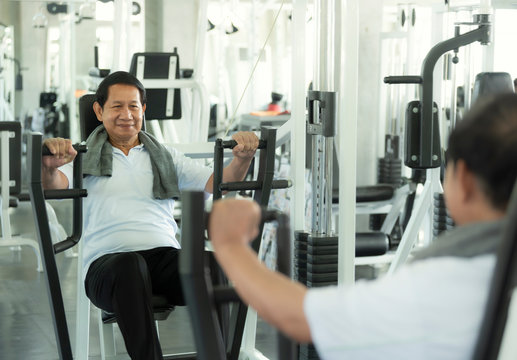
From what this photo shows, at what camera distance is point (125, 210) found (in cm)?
290

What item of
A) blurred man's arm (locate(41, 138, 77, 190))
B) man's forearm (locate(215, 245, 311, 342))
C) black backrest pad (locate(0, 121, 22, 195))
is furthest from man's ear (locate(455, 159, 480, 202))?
black backrest pad (locate(0, 121, 22, 195))

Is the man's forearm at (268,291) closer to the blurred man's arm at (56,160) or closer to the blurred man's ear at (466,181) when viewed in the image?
the blurred man's ear at (466,181)

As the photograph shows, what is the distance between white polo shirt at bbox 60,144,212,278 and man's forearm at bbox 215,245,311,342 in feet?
5.64

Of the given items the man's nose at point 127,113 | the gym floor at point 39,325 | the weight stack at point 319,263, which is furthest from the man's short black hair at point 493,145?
the gym floor at point 39,325

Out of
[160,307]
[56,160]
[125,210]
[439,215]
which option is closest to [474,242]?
[160,307]

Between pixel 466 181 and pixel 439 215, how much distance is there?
3.03 m

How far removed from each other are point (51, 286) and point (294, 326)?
1.45 m

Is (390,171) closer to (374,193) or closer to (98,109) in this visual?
(374,193)

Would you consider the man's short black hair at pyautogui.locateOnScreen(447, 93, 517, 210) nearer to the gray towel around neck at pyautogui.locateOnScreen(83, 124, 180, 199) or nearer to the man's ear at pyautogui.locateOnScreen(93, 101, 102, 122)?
the gray towel around neck at pyautogui.locateOnScreen(83, 124, 180, 199)

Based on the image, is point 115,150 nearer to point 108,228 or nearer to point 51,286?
point 108,228

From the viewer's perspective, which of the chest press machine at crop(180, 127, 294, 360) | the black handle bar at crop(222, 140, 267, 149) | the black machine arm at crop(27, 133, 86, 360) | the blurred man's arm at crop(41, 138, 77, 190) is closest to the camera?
the chest press machine at crop(180, 127, 294, 360)

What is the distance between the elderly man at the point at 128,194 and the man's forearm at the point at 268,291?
144cm

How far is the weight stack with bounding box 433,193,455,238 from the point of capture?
407 centimetres

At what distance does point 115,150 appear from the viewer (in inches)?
118
